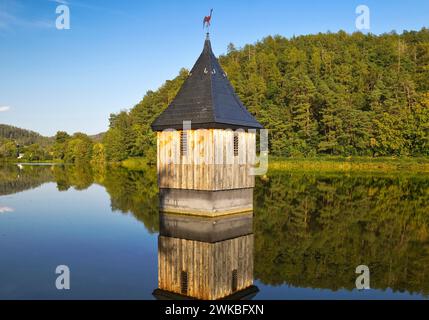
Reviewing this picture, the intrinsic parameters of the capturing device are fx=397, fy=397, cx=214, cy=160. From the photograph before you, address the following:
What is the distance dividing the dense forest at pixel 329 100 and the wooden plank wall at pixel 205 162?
3685cm

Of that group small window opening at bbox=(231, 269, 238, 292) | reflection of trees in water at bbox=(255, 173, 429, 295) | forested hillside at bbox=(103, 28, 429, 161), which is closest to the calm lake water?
reflection of trees in water at bbox=(255, 173, 429, 295)

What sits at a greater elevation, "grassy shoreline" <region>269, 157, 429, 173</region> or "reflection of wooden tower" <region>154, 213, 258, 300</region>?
"grassy shoreline" <region>269, 157, 429, 173</region>

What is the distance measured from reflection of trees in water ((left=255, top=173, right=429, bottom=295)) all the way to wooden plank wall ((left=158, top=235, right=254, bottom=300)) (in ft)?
1.63

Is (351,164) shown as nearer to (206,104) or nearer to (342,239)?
(206,104)

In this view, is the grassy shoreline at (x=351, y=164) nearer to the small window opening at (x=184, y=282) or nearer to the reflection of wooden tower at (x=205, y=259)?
the reflection of wooden tower at (x=205, y=259)

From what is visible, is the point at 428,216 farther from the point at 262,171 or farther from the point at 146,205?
the point at 262,171

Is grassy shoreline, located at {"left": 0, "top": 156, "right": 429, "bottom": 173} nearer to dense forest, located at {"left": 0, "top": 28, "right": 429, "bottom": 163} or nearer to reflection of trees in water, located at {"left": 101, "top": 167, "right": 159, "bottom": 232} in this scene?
dense forest, located at {"left": 0, "top": 28, "right": 429, "bottom": 163}

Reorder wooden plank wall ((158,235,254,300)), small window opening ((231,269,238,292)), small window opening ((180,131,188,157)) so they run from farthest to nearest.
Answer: small window opening ((180,131,188,157)) < small window opening ((231,269,238,292)) < wooden plank wall ((158,235,254,300))

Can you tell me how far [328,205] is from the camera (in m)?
23.0

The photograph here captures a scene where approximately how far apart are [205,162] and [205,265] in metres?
7.09

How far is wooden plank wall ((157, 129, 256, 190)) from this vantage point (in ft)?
58.1

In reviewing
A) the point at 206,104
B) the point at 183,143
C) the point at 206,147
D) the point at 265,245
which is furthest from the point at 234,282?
the point at 206,104

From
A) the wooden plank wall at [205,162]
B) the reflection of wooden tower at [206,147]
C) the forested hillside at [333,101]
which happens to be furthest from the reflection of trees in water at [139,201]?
the forested hillside at [333,101]
